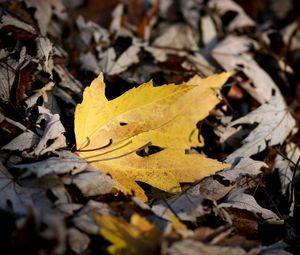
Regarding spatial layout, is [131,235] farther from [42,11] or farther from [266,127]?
[42,11]

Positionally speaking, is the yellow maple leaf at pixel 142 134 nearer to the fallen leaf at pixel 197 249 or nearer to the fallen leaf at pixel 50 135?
the fallen leaf at pixel 50 135

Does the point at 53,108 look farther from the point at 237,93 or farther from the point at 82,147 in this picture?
the point at 237,93

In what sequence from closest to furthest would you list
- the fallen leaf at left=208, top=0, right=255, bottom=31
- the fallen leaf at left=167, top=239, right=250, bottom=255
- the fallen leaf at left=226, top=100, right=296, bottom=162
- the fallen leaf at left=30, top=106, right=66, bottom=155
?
the fallen leaf at left=167, top=239, right=250, bottom=255 → the fallen leaf at left=30, top=106, right=66, bottom=155 → the fallen leaf at left=226, top=100, right=296, bottom=162 → the fallen leaf at left=208, top=0, right=255, bottom=31

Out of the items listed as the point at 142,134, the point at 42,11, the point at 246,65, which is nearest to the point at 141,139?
the point at 142,134

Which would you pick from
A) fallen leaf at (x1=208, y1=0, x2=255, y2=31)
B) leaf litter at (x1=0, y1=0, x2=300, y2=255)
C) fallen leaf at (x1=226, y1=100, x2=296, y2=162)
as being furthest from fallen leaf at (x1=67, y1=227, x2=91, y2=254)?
fallen leaf at (x1=208, y1=0, x2=255, y2=31)

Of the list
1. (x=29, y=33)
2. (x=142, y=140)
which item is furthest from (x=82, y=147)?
(x=29, y=33)

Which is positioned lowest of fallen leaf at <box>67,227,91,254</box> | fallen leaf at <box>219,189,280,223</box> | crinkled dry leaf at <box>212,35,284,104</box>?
fallen leaf at <box>219,189,280,223</box>

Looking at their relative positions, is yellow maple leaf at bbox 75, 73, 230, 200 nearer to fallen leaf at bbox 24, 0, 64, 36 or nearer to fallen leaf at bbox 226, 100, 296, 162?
fallen leaf at bbox 226, 100, 296, 162

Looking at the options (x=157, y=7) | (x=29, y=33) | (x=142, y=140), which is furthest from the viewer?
(x=157, y=7)
